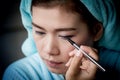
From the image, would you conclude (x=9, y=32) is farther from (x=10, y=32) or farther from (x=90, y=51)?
(x=90, y=51)

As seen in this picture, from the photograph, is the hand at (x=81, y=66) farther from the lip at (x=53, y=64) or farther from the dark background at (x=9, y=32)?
the dark background at (x=9, y=32)

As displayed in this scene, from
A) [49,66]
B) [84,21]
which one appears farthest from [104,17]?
[49,66]

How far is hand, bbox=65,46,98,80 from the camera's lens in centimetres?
53

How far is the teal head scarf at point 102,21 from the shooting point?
549 mm

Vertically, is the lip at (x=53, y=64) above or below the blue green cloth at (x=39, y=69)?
above

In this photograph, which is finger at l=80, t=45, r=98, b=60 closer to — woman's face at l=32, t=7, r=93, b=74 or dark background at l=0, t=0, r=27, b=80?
woman's face at l=32, t=7, r=93, b=74

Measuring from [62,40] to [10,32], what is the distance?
0.12m

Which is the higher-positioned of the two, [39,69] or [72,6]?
[72,6]

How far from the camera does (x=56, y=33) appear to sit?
1.76 feet

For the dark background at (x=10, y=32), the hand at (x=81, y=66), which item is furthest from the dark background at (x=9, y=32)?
the hand at (x=81, y=66)

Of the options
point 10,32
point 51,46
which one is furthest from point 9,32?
point 51,46

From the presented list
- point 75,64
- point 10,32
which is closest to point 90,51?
point 75,64

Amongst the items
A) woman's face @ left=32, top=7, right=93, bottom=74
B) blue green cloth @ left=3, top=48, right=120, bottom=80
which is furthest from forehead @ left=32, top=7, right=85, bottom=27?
blue green cloth @ left=3, top=48, right=120, bottom=80

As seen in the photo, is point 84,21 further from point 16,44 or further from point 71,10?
point 16,44
